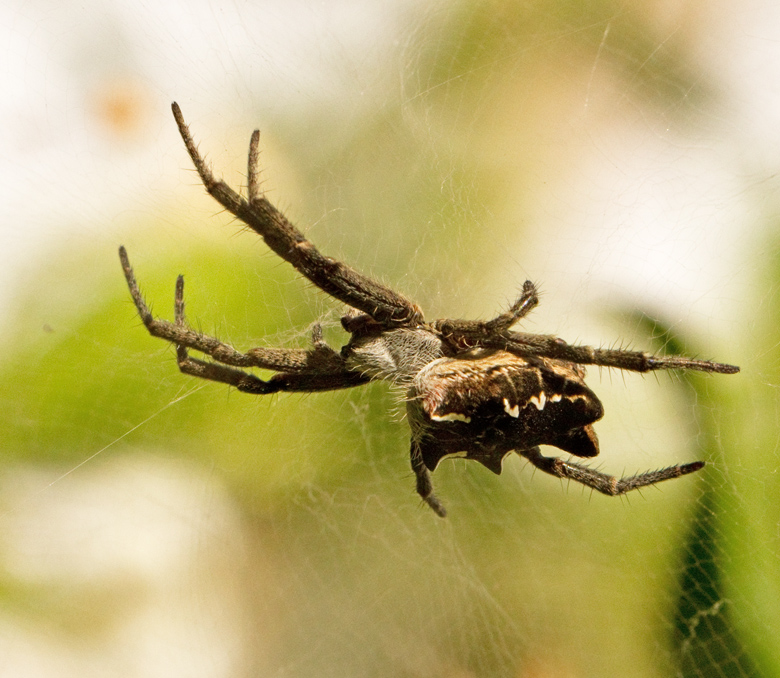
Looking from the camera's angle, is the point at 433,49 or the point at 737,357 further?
the point at 433,49

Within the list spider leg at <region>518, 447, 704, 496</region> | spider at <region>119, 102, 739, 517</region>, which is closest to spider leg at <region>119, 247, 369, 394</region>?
spider at <region>119, 102, 739, 517</region>

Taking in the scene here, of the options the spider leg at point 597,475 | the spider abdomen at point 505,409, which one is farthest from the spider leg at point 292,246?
the spider leg at point 597,475

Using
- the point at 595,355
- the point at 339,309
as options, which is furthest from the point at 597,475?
the point at 339,309

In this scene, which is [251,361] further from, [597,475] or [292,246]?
[597,475]

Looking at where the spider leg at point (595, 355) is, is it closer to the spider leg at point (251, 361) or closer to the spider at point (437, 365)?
the spider at point (437, 365)

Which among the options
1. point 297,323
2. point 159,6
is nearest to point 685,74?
point 297,323

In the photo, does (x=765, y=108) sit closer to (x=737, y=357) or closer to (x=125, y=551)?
(x=737, y=357)

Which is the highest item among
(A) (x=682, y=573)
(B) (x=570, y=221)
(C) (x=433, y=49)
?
(C) (x=433, y=49)
